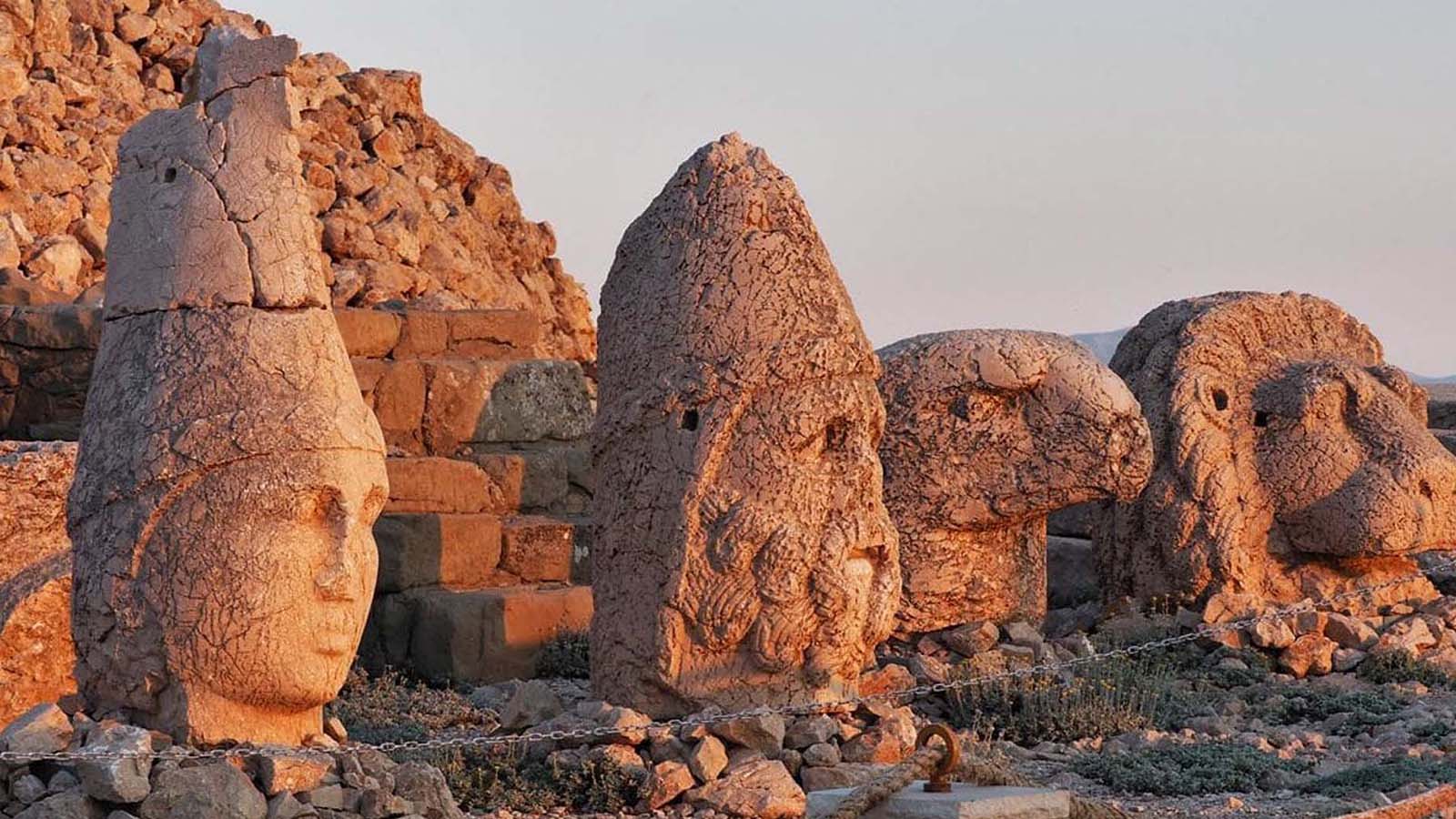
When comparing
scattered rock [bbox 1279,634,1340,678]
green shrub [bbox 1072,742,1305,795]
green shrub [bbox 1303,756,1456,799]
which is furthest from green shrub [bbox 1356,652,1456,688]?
green shrub [bbox 1303,756,1456,799]

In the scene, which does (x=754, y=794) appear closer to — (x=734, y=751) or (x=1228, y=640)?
(x=734, y=751)

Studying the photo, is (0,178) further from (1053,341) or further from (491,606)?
(1053,341)

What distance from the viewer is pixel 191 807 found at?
6.00m

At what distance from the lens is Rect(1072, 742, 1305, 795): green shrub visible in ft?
25.1

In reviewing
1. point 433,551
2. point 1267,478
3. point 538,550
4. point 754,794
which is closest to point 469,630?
point 433,551

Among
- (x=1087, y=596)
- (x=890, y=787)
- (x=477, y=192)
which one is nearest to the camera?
(x=890, y=787)

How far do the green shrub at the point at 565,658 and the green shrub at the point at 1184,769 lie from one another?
275 cm

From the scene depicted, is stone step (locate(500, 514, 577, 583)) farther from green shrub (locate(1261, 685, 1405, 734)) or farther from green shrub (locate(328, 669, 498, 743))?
green shrub (locate(1261, 685, 1405, 734))

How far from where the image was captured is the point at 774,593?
7594mm

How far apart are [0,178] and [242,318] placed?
13473 millimetres

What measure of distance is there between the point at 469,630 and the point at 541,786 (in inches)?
118

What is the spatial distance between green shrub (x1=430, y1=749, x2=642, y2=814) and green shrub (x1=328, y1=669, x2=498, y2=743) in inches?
32.0

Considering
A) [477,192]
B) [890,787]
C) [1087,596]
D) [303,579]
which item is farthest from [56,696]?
[477,192]

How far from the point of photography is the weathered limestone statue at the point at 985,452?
9.81 meters
